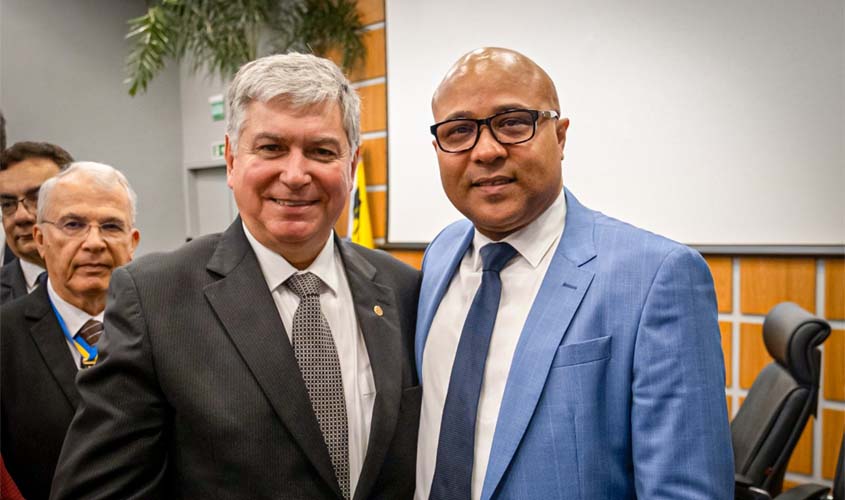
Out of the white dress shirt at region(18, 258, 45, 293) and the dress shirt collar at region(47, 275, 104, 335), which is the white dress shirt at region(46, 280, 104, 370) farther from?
the white dress shirt at region(18, 258, 45, 293)

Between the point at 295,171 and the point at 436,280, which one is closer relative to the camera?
the point at 295,171

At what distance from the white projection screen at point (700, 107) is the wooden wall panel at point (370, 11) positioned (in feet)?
2.60

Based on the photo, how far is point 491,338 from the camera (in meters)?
1.42

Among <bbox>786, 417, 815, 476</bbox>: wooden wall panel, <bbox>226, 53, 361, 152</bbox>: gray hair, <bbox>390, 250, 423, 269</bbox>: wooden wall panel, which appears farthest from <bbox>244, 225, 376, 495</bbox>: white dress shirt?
<bbox>390, 250, 423, 269</bbox>: wooden wall panel

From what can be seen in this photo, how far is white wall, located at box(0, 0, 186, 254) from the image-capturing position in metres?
5.43

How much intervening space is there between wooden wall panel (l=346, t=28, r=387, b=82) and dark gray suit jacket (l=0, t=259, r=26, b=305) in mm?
2784

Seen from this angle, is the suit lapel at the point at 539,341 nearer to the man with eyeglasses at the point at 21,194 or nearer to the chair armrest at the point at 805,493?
the chair armrest at the point at 805,493

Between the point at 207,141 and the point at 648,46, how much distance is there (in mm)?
4601

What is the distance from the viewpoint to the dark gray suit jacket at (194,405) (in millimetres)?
1214

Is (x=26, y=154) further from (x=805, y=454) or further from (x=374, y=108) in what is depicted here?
(x=805, y=454)

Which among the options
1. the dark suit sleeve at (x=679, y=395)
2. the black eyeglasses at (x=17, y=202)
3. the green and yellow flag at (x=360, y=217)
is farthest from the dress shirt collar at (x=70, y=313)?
the green and yellow flag at (x=360, y=217)

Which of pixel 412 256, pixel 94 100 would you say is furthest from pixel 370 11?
pixel 94 100

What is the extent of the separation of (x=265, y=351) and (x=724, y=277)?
2628 mm

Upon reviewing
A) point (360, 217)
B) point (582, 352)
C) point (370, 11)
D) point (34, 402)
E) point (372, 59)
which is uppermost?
point (370, 11)
